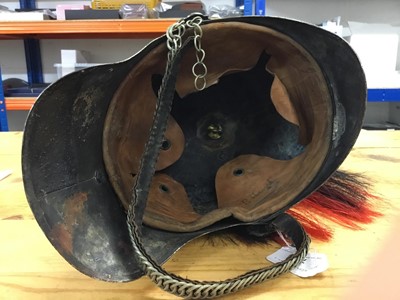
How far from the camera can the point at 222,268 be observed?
16.4 inches

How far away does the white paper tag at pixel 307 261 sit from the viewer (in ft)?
1.31

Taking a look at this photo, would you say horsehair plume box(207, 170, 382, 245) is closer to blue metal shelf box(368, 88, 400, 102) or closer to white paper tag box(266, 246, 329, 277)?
white paper tag box(266, 246, 329, 277)

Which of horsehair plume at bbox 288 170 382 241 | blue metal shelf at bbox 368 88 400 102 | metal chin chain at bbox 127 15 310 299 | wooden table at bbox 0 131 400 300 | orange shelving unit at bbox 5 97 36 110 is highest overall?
A: metal chin chain at bbox 127 15 310 299

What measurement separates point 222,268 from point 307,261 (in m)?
0.09

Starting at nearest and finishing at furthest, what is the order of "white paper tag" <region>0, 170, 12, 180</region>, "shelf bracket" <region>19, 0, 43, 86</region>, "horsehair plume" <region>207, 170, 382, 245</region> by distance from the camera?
"horsehair plume" <region>207, 170, 382, 245</region>
"white paper tag" <region>0, 170, 12, 180</region>
"shelf bracket" <region>19, 0, 43, 86</region>

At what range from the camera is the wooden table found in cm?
37

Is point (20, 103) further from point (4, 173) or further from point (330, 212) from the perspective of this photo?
point (330, 212)

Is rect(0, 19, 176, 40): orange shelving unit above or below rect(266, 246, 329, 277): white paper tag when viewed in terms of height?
above

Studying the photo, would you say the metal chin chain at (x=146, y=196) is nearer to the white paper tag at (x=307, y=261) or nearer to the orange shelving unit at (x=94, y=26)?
the white paper tag at (x=307, y=261)

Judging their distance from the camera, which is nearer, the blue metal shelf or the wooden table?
the wooden table

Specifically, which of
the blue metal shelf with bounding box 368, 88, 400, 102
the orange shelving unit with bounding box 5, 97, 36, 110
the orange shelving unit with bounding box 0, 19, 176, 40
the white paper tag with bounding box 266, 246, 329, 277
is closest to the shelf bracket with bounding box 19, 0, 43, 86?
the orange shelving unit with bounding box 5, 97, 36, 110

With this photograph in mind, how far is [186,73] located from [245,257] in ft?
0.71

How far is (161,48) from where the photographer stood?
38cm

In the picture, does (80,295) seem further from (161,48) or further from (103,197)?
(161,48)
